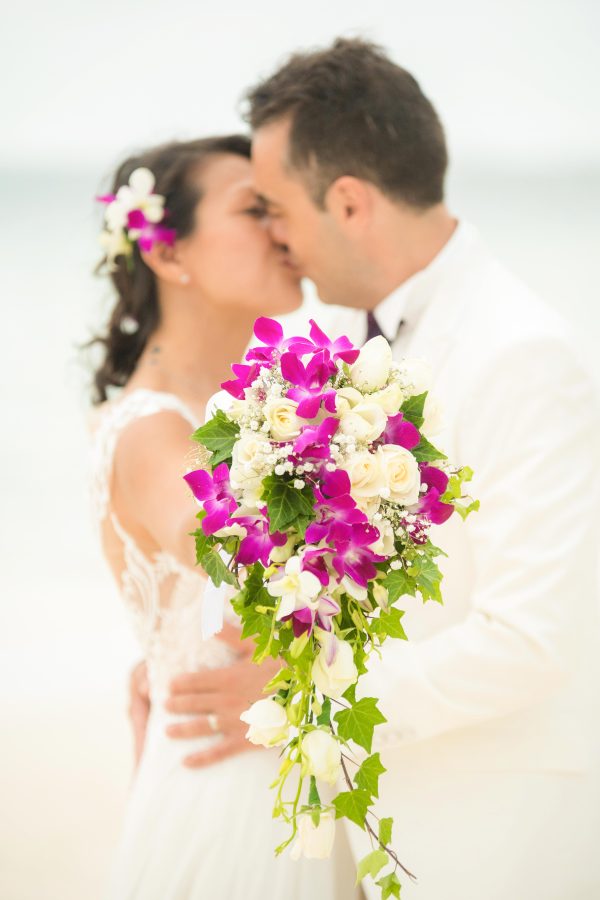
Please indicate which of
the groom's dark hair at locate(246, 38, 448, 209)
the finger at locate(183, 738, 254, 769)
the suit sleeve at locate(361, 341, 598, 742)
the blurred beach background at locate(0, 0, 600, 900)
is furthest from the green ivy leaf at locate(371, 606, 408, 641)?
the blurred beach background at locate(0, 0, 600, 900)

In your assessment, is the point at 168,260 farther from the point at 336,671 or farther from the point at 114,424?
the point at 336,671

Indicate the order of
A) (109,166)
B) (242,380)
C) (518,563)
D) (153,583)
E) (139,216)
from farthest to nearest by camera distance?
1. (109,166)
2. (139,216)
3. (153,583)
4. (518,563)
5. (242,380)

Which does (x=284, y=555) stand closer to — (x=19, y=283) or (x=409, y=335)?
(x=409, y=335)

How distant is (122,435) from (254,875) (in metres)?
0.98

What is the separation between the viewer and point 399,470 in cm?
125

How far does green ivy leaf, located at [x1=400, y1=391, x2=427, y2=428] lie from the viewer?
1.34 meters

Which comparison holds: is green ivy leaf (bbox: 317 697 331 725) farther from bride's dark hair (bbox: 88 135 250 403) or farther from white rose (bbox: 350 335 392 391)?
bride's dark hair (bbox: 88 135 250 403)

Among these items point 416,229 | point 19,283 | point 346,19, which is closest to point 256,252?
point 416,229

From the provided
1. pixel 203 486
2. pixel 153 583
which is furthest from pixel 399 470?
pixel 153 583

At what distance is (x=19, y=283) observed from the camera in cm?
888

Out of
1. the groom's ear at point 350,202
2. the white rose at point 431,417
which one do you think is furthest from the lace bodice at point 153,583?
the white rose at point 431,417

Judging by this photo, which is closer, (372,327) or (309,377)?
(309,377)

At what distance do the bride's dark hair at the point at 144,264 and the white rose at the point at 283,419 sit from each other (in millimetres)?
1460

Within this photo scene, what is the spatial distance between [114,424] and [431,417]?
1149mm
